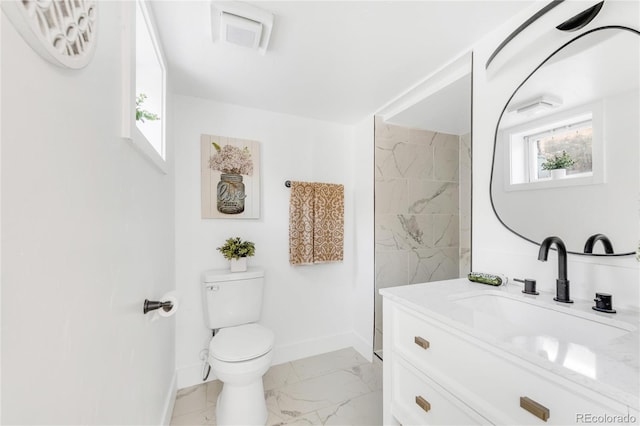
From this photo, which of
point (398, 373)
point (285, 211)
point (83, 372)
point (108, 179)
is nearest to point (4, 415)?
point (83, 372)

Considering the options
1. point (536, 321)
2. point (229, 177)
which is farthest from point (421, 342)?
point (229, 177)

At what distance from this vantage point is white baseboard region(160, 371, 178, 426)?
60.4 inches

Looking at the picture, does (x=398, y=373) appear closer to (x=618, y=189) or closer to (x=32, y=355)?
(x=618, y=189)

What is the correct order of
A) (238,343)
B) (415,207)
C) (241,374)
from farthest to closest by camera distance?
1. (415,207)
2. (238,343)
3. (241,374)

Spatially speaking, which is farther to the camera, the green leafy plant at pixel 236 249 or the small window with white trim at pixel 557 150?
the green leafy plant at pixel 236 249

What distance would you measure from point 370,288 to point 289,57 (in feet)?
6.20

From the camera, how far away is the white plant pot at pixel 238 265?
6.69 feet

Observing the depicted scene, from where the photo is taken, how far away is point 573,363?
0.64m

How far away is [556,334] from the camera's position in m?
0.97

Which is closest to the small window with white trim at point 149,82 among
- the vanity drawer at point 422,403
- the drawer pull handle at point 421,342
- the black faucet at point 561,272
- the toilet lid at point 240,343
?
the toilet lid at point 240,343

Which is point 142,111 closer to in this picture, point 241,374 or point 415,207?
point 241,374

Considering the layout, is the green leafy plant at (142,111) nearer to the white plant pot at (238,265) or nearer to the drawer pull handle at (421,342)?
the white plant pot at (238,265)

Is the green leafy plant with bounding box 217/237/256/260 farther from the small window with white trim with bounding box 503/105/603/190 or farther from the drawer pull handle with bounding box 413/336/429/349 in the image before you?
the small window with white trim with bounding box 503/105/603/190

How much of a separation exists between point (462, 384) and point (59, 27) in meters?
1.35
